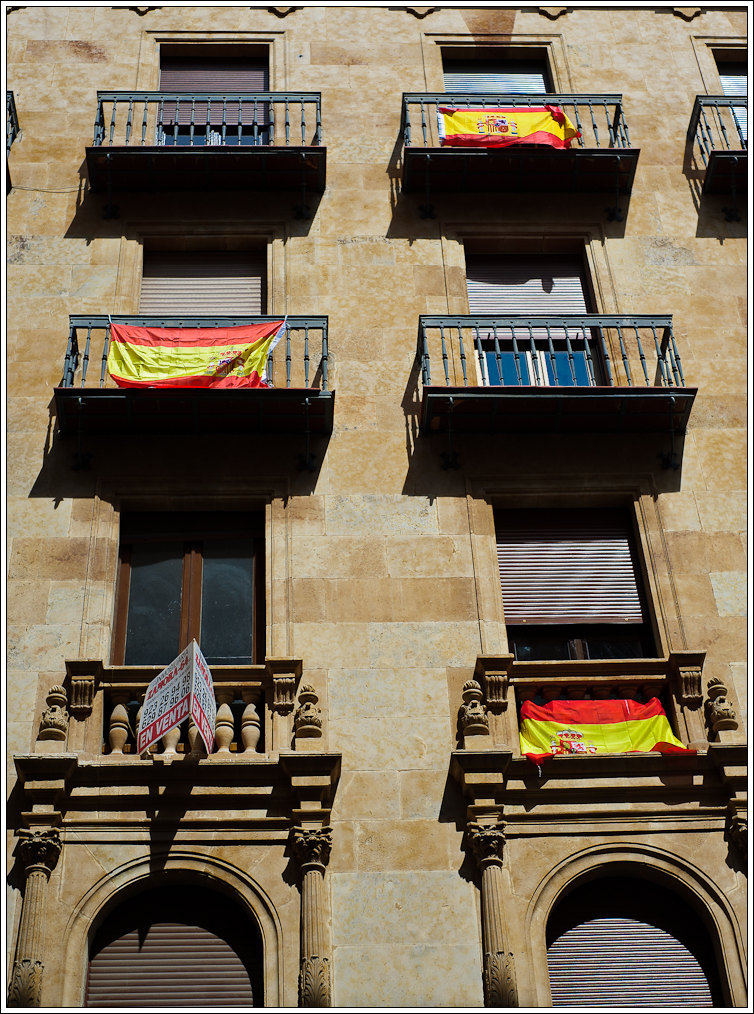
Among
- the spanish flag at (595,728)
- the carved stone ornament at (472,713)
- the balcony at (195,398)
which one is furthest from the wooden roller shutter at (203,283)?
the spanish flag at (595,728)

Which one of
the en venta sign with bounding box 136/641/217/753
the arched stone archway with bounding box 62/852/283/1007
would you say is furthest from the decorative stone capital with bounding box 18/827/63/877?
the en venta sign with bounding box 136/641/217/753

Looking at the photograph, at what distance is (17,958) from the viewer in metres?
12.7

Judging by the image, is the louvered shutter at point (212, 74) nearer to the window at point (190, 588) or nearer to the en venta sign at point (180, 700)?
the window at point (190, 588)

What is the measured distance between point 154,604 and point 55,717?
2404 millimetres

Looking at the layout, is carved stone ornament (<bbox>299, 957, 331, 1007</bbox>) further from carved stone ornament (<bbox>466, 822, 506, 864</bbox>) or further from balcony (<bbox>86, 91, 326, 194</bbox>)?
balcony (<bbox>86, 91, 326, 194</bbox>)

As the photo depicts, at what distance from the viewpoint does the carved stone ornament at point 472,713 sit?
14352 mm

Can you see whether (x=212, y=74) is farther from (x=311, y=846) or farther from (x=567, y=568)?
(x=311, y=846)

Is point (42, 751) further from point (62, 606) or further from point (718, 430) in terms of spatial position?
point (718, 430)

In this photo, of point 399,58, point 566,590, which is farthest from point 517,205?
point 566,590

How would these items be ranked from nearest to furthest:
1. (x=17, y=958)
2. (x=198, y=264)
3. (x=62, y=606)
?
1. (x=17, y=958)
2. (x=62, y=606)
3. (x=198, y=264)

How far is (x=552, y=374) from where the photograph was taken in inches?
727

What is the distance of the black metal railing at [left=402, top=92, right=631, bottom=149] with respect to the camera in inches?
798

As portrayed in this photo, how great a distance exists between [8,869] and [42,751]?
50.5 inches

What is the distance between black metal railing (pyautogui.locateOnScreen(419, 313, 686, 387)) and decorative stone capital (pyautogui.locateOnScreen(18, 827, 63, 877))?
7.75 metres
